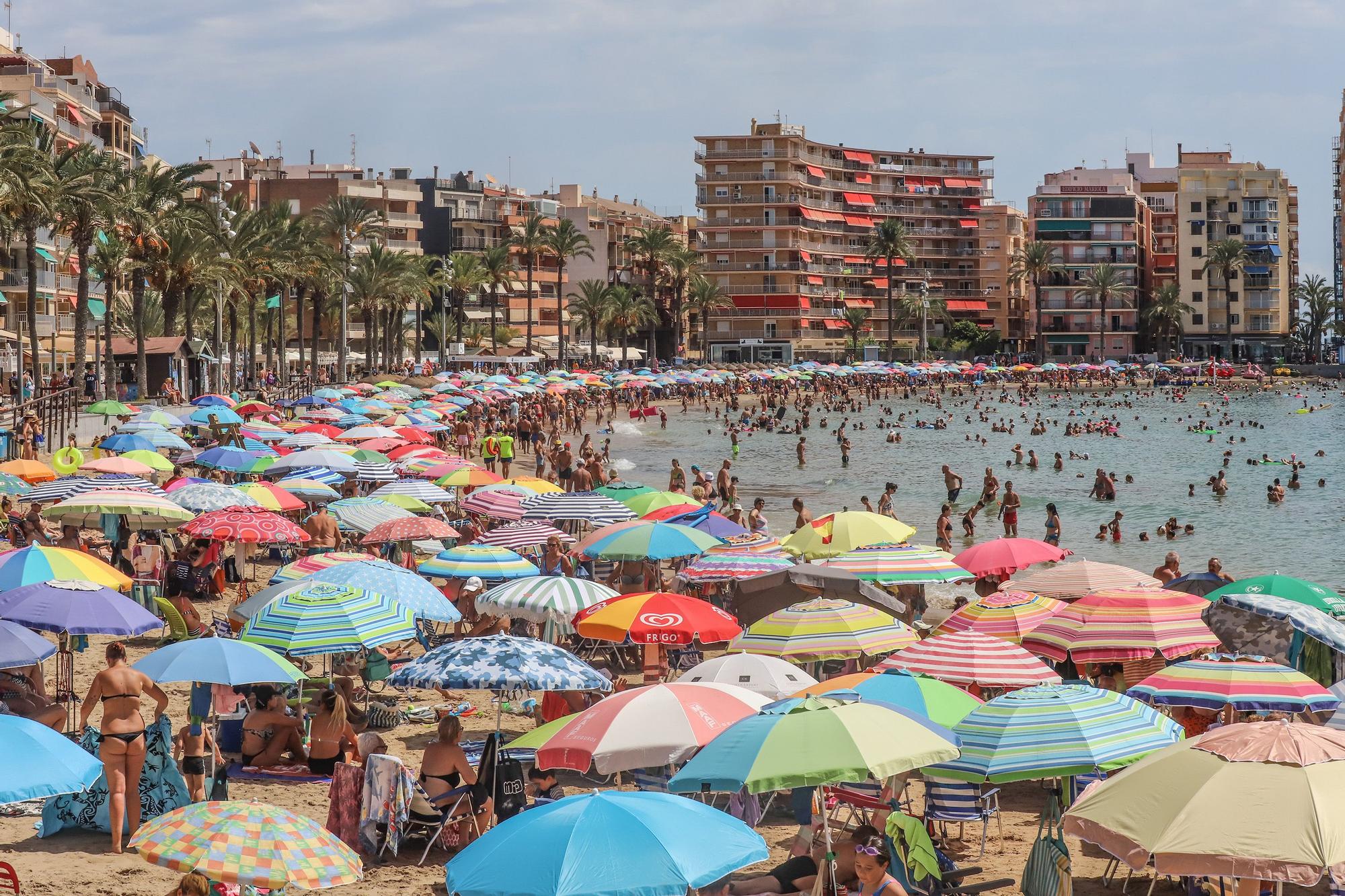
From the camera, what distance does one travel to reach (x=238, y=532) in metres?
16.6

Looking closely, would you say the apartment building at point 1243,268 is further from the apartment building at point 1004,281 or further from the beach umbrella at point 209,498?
the beach umbrella at point 209,498

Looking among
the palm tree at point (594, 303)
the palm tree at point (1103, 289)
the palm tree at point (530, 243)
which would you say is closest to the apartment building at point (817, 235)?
the palm tree at point (1103, 289)

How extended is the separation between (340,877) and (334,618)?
519cm

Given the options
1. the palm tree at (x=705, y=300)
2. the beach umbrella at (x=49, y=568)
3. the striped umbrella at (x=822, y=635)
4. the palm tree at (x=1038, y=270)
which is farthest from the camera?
the palm tree at (x=1038, y=270)

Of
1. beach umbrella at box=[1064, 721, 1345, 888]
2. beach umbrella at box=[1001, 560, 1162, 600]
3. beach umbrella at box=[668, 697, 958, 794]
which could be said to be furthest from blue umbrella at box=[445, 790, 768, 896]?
beach umbrella at box=[1001, 560, 1162, 600]

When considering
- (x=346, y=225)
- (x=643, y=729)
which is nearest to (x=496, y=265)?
(x=346, y=225)

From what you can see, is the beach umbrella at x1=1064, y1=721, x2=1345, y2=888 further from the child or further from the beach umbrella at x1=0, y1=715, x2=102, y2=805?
the child

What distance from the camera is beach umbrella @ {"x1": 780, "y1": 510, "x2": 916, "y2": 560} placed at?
17.4 m

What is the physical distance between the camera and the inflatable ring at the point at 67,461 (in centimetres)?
2256

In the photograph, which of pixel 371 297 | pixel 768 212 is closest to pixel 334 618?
pixel 371 297

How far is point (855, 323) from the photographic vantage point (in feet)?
390

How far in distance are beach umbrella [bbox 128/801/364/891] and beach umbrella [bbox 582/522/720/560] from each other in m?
9.30

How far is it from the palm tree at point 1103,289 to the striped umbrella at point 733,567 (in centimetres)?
10985

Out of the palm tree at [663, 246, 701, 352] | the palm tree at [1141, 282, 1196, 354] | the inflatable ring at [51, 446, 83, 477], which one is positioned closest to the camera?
the inflatable ring at [51, 446, 83, 477]
